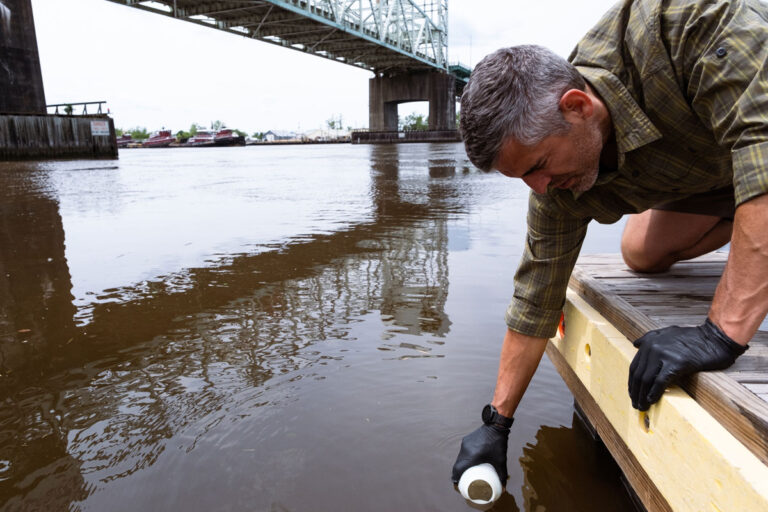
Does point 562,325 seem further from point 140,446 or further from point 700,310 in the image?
point 140,446

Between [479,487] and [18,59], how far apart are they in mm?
31486

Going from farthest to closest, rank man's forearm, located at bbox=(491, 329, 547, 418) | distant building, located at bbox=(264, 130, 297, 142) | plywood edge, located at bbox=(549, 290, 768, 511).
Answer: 1. distant building, located at bbox=(264, 130, 297, 142)
2. man's forearm, located at bbox=(491, 329, 547, 418)
3. plywood edge, located at bbox=(549, 290, 768, 511)

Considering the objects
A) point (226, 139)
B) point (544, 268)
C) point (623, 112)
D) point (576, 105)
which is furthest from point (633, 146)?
point (226, 139)

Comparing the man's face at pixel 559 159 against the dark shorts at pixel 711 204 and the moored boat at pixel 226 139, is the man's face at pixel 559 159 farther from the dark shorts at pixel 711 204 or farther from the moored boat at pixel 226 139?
the moored boat at pixel 226 139

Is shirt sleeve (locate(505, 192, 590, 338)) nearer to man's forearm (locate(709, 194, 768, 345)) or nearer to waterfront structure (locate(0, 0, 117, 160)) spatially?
man's forearm (locate(709, 194, 768, 345))

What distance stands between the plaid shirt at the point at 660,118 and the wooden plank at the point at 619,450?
25 cm

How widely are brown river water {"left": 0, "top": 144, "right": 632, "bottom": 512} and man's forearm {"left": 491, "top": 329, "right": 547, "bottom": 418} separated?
177 mm

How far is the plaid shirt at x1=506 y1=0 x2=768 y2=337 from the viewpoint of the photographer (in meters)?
1.31

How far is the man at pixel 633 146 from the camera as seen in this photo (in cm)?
129

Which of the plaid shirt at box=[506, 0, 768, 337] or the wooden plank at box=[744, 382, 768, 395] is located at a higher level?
the plaid shirt at box=[506, 0, 768, 337]

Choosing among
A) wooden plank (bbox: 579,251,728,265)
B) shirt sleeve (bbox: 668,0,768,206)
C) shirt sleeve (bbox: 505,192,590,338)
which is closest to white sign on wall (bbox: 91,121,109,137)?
wooden plank (bbox: 579,251,728,265)

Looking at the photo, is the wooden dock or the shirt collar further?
the shirt collar

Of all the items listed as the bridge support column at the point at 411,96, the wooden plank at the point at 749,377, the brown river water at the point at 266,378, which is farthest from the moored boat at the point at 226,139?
the wooden plank at the point at 749,377

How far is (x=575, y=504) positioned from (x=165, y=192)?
8.74m
